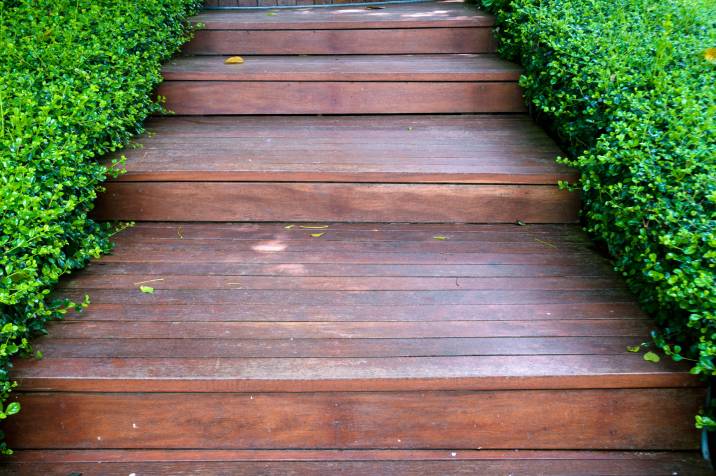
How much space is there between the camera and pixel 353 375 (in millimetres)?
1847

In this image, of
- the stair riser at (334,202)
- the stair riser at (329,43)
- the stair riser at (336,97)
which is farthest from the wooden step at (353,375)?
the stair riser at (329,43)

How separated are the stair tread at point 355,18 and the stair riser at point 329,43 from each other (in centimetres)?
4

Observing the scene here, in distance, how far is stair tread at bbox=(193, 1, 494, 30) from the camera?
3.96 meters

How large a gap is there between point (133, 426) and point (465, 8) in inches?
134

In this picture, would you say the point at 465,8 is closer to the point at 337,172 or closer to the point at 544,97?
the point at 544,97

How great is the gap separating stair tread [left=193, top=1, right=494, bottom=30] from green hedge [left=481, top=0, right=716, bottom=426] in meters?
0.64

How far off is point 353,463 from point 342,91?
2.04m

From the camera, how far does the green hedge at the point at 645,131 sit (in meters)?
1.84

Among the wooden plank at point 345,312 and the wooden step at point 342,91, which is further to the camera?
the wooden step at point 342,91

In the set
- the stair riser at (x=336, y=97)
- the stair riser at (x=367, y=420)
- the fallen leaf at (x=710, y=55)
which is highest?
the fallen leaf at (x=710, y=55)

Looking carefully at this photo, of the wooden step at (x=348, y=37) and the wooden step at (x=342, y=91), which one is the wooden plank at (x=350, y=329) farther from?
the wooden step at (x=348, y=37)

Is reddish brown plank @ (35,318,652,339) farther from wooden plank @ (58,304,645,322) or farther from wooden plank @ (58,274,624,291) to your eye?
wooden plank @ (58,274,624,291)

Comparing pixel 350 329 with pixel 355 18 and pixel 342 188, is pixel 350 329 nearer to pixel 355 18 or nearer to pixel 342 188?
pixel 342 188

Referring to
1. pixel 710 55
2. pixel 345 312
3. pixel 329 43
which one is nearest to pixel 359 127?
Result: pixel 329 43
